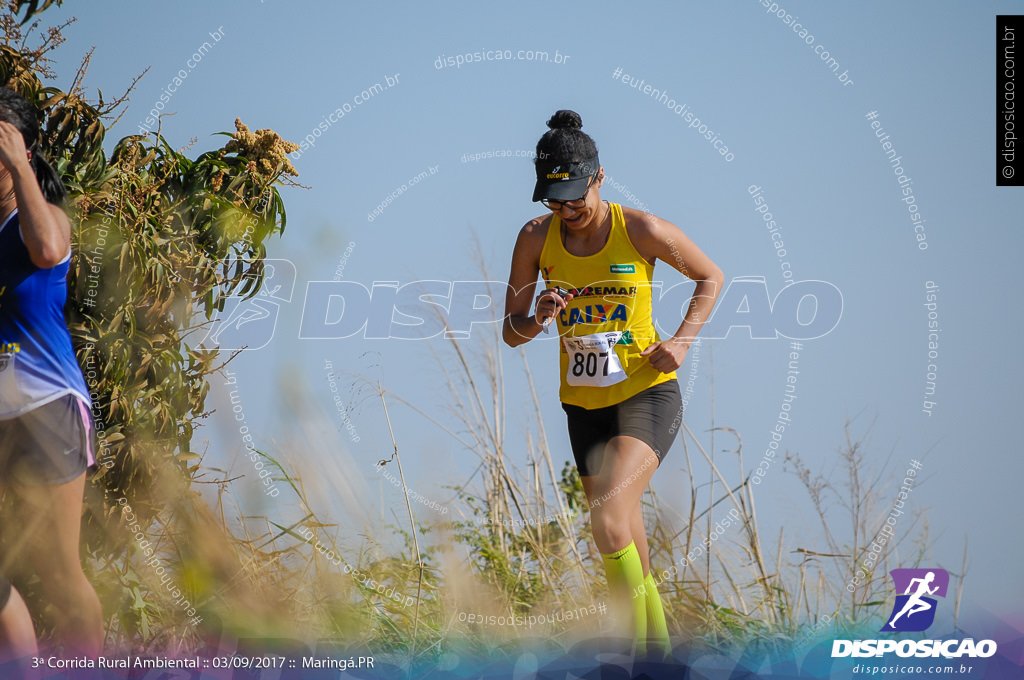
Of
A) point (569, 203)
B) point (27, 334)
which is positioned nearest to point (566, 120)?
point (569, 203)

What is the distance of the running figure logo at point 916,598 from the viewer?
13.1 ft

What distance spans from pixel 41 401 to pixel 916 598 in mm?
3546

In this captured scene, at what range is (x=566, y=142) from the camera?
149 inches

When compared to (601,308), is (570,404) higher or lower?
lower

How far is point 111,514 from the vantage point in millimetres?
3916

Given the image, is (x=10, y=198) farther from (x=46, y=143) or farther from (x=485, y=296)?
(x=485, y=296)

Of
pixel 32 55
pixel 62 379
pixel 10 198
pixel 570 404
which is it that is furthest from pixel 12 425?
pixel 570 404

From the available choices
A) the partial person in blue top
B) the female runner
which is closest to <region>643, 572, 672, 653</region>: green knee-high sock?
the female runner

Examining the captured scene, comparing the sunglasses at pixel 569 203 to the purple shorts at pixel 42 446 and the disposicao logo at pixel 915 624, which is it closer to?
the purple shorts at pixel 42 446

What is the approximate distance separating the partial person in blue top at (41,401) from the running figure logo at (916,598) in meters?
3.15

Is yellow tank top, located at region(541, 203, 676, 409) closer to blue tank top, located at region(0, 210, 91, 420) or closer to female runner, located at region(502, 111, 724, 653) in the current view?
female runner, located at region(502, 111, 724, 653)

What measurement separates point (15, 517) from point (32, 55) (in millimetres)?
1785

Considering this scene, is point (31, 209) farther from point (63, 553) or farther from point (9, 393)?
point (63, 553)

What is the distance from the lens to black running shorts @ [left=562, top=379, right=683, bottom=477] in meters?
3.74
